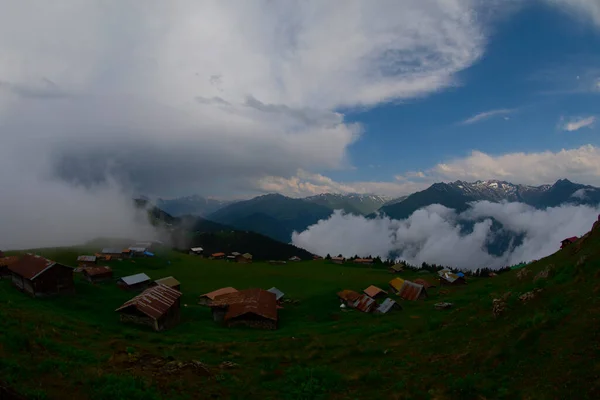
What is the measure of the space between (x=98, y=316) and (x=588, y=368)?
49175mm

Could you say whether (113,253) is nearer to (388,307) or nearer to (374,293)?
(374,293)

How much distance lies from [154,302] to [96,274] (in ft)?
134

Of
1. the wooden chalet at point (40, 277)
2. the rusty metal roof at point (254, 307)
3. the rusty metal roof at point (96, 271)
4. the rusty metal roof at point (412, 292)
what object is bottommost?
the rusty metal roof at point (412, 292)

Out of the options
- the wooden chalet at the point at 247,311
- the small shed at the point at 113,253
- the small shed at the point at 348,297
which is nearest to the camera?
the wooden chalet at the point at 247,311

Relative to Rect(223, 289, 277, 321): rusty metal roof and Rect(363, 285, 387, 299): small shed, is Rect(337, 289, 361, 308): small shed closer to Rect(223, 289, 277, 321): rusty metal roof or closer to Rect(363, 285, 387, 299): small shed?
Rect(363, 285, 387, 299): small shed

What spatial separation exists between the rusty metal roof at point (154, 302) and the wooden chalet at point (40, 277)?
569 inches

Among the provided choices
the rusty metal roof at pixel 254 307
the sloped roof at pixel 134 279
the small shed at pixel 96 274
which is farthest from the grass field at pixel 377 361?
the small shed at pixel 96 274

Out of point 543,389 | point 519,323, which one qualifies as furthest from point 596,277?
point 543,389

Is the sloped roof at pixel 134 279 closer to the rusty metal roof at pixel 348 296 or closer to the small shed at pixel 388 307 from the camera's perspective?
the rusty metal roof at pixel 348 296

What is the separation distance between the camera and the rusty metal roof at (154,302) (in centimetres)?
4114

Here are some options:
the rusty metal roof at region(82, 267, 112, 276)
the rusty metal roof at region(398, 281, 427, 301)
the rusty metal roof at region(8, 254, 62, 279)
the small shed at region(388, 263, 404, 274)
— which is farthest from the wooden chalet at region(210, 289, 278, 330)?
the small shed at region(388, 263, 404, 274)

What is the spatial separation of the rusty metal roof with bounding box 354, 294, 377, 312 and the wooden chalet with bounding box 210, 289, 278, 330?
55.1 feet

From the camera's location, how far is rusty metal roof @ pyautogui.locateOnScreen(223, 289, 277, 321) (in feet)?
156

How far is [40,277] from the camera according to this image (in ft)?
153
